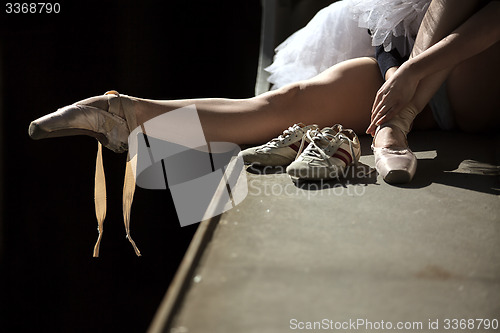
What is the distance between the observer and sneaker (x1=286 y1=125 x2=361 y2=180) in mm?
1057

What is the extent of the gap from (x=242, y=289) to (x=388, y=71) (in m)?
0.85

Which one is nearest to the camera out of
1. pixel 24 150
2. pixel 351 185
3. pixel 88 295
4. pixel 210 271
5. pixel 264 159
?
pixel 210 271

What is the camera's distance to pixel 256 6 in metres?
3.52

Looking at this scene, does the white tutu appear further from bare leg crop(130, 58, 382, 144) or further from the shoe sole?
the shoe sole

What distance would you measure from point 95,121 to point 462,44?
788mm

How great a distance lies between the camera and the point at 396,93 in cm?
116

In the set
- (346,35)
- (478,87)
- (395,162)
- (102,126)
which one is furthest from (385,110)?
(102,126)

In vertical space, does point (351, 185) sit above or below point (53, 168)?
above

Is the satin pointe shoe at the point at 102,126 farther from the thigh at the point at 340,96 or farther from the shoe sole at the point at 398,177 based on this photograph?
the shoe sole at the point at 398,177

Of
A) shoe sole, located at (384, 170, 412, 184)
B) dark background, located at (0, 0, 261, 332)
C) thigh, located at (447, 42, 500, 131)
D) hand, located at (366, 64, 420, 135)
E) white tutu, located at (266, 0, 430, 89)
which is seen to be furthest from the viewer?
dark background, located at (0, 0, 261, 332)

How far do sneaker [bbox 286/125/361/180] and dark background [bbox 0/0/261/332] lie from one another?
157 cm

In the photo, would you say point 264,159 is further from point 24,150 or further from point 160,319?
point 24,150

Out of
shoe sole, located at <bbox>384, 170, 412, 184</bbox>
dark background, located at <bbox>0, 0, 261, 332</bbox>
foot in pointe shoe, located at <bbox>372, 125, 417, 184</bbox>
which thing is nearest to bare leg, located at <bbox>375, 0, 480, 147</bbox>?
foot in pointe shoe, located at <bbox>372, 125, 417, 184</bbox>

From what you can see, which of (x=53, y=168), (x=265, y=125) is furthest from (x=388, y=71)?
(x=53, y=168)
